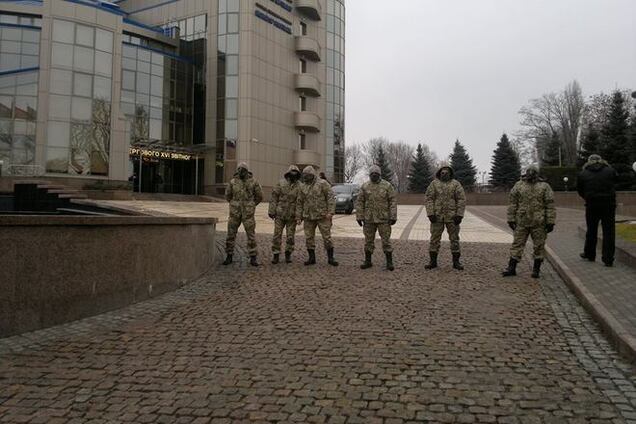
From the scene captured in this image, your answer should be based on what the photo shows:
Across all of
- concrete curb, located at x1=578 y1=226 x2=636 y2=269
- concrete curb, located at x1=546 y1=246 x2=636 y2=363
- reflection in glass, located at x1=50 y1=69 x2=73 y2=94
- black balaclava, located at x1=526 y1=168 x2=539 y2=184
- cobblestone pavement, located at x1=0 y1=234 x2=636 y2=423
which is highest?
reflection in glass, located at x1=50 y1=69 x2=73 y2=94

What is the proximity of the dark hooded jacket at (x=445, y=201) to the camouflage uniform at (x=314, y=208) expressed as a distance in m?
1.81

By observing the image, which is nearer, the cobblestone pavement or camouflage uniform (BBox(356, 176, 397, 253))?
the cobblestone pavement

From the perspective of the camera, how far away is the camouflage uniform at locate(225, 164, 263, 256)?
10.2m

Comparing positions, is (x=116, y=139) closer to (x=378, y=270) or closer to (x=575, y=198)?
(x=378, y=270)

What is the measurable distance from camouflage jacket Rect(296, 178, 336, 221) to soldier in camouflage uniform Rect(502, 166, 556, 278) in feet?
10.6

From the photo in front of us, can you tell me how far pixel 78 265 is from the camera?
6227mm

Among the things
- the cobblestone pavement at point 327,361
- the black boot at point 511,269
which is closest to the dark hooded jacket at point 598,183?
the black boot at point 511,269

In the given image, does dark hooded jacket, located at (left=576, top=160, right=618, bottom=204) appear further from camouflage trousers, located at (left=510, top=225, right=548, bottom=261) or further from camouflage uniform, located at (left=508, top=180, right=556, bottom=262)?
camouflage trousers, located at (left=510, top=225, right=548, bottom=261)

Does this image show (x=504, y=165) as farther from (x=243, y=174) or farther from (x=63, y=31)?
(x=243, y=174)

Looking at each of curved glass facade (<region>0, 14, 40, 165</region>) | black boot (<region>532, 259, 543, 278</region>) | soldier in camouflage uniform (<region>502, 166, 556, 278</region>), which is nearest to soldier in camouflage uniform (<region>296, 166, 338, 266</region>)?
soldier in camouflage uniform (<region>502, 166, 556, 278</region>)

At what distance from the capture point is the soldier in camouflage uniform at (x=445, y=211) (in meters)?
9.81

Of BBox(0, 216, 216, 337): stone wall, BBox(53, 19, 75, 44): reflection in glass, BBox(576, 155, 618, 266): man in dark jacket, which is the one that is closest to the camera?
BBox(0, 216, 216, 337): stone wall

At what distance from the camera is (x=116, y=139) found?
1463 inches

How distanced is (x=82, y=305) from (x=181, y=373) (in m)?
2.36
